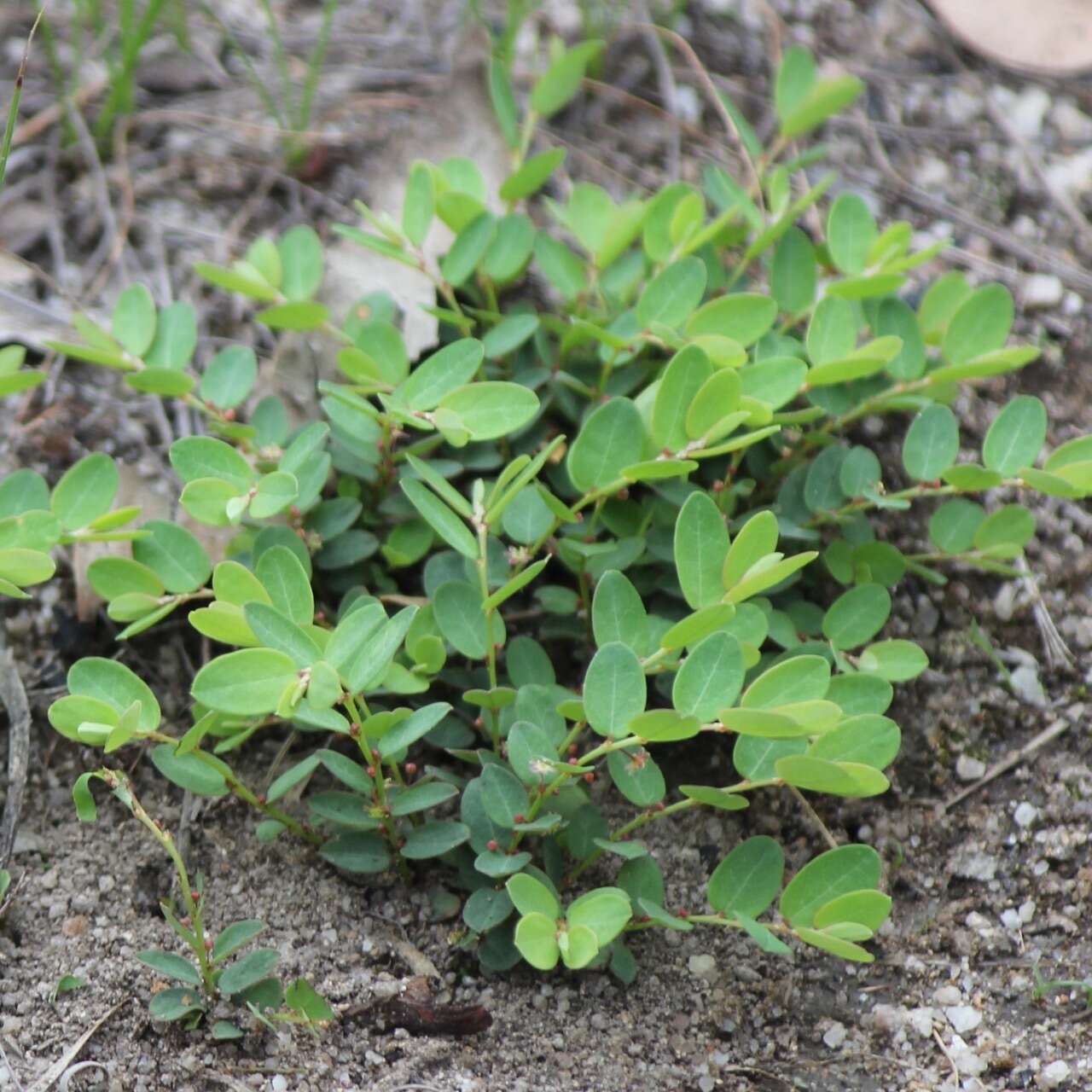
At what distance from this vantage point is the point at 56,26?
2.64 metres

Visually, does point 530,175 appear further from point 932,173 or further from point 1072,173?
point 1072,173

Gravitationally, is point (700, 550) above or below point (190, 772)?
above

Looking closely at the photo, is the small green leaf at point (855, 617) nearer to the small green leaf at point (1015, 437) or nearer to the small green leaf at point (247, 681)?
the small green leaf at point (1015, 437)

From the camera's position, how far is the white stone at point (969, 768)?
1.85 meters

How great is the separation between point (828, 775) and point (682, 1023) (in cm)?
42

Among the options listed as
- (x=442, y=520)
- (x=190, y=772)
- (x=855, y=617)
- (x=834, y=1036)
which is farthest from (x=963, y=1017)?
(x=190, y=772)

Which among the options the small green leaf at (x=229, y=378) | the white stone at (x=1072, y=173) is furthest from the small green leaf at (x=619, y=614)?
the white stone at (x=1072, y=173)

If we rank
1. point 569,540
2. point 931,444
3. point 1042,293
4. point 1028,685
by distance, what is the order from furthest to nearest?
point 1042,293, point 1028,685, point 931,444, point 569,540

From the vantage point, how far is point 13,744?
1710mm

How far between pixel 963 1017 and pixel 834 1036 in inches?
6.5

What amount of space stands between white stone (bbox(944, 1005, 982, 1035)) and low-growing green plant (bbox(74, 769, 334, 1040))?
775 millimetres

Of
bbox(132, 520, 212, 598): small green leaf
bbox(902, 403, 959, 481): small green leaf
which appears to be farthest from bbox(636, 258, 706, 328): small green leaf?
bbox(132, 520, 212, 598): small green leaf

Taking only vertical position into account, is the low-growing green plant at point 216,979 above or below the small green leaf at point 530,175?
below

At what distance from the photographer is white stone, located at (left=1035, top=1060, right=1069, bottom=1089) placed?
148cm
